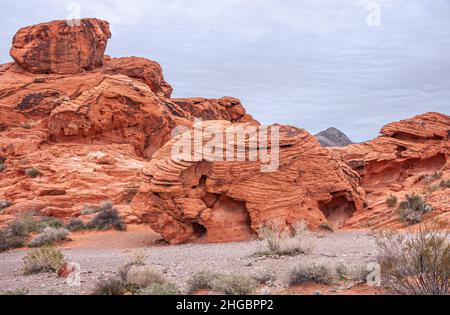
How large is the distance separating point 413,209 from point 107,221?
479 inches

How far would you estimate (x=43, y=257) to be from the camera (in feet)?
30.0

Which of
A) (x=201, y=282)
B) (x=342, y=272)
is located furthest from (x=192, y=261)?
(x=342, y=272)

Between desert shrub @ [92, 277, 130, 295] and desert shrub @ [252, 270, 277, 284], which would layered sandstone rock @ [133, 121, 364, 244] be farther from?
desert shrub @ [92, 277, 130, 295]

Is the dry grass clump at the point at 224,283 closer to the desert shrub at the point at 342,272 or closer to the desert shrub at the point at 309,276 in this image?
the desert shrub at the point at 309,276

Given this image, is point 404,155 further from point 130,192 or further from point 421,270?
point 421,270

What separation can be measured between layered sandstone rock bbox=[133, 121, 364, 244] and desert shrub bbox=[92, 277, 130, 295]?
6.29 metres

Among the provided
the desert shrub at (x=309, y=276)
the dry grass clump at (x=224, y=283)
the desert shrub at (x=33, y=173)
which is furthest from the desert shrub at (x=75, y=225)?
the desert shrub at (x=309, y=276)

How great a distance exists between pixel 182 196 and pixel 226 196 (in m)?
1.45

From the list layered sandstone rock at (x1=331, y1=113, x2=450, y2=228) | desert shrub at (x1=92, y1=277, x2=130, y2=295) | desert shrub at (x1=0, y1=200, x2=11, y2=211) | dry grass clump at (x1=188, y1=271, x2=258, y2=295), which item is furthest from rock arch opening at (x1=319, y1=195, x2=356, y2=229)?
desert shrub at (x1=0, y1=200, x2=11, y2=211)

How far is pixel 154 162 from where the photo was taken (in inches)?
565

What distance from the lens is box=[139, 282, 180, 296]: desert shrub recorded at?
20.8 feet

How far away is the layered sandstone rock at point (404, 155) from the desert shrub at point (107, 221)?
12475 millimetres

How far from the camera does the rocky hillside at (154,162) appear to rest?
13.4 meters
